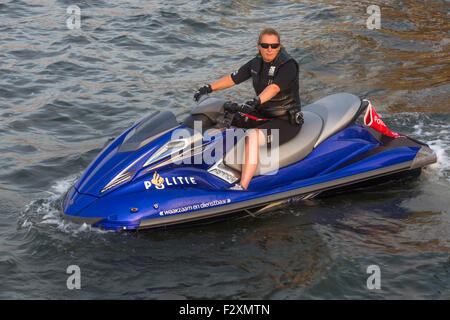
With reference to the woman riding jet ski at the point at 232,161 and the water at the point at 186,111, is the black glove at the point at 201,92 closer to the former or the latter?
Result: the woman riding jet ski at the point at 232,161

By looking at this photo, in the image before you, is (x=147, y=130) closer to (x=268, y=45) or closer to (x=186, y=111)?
(x=268, y=45)

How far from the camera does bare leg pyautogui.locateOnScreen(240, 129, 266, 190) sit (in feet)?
17.9

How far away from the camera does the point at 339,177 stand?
590 centimetres

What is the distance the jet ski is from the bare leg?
0.31 ft

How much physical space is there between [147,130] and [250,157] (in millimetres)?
1015

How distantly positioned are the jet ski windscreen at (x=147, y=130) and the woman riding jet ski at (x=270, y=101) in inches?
25.5

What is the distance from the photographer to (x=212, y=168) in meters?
5.55

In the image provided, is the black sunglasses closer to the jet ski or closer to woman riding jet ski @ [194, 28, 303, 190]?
woman riding jet ski @ [194, 28, 303, 190]

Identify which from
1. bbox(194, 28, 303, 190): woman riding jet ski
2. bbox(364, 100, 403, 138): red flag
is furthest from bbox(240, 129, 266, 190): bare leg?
bbox(364, 100, 403, 138): red flag

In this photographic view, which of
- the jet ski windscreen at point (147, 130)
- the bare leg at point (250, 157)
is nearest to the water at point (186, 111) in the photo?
the bare leg at point (250, 157)

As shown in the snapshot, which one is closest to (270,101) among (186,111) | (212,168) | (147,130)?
(212,168)

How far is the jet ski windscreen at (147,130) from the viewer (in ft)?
17.8

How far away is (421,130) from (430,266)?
3.06m
